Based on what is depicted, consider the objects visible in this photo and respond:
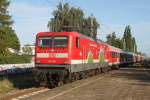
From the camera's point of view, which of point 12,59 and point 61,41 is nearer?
point 61,41

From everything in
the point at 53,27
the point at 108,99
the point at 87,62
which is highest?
the point at 53,27

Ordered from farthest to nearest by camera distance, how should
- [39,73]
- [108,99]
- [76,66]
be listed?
[76,66], [39,73], [108,99]

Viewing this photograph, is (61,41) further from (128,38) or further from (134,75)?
(128,38)

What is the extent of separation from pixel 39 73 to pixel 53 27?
5854 centimetres

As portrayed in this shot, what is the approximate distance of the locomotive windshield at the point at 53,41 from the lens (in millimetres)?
24072

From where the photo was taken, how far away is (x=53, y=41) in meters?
24.3

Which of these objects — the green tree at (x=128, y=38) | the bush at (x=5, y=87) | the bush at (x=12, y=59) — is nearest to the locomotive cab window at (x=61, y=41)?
the bush at (x=5, y=87)

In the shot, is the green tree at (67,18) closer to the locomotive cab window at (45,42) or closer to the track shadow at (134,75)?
the track shadow at (134,75)

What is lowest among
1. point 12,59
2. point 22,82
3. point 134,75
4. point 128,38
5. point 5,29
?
point 22,82

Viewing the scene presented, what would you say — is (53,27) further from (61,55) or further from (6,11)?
(61,55)

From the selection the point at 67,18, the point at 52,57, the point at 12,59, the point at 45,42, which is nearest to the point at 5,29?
the point at 12,59

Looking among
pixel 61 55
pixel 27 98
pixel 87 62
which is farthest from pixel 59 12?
pixel 27 98

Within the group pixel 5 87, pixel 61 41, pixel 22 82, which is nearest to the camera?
pixel 5 87

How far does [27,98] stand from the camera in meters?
17.2
